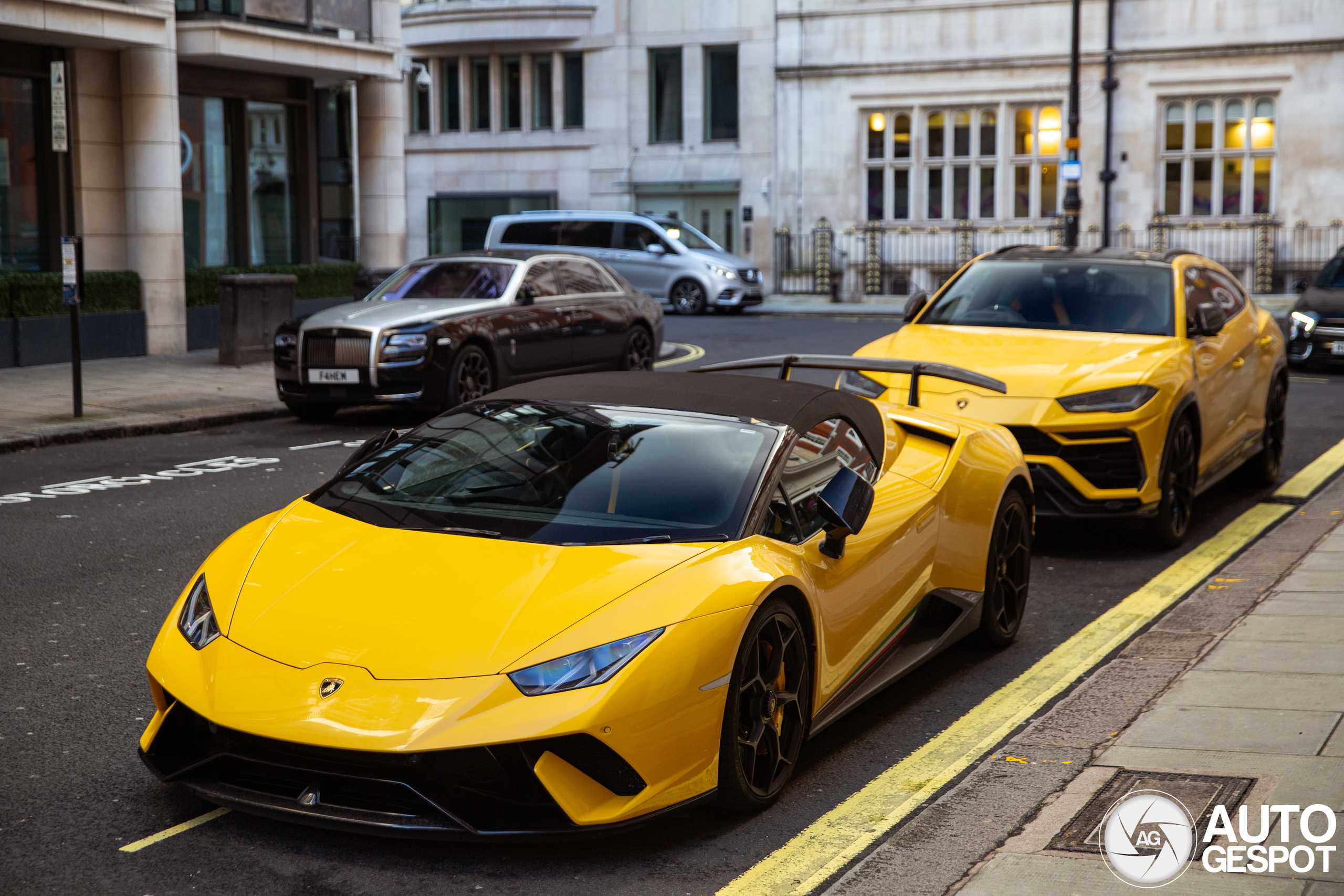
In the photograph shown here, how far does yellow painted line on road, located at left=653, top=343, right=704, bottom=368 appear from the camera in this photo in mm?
18766

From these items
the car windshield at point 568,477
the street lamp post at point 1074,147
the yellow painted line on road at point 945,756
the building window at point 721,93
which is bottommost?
the yellow painted line on road at point 945,756

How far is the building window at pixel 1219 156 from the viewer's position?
3381 cm

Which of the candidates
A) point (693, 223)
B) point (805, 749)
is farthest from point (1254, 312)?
point (693, 223)

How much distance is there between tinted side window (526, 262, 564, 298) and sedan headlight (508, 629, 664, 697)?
11.2 meters

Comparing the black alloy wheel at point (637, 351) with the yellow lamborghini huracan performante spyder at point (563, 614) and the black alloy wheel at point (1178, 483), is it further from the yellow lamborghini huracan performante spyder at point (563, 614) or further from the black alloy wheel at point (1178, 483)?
the yellow lamborghini huracan performante spyder at point (563, 614)

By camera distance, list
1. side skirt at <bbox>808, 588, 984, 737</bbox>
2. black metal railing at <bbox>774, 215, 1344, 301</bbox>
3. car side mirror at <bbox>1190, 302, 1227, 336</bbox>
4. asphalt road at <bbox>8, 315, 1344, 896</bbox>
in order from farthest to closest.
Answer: black metal railing at <bbox>774, 215, 1344, 301</bbox> → car side mirror at <bbox>1190, 302, 1227, 336</bbox> → side skirt at <bbox>808, 588, 984, 737</bbox> → asphalt road at <bbox>8, 315, 1344, 896</bbox>

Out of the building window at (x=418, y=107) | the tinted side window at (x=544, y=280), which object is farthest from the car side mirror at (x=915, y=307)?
the building window at (x=418, y=107)

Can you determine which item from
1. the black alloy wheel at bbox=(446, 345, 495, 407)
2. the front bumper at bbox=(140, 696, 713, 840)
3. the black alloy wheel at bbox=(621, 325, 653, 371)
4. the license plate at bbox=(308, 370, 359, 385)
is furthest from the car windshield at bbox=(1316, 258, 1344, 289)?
the front bumper at bbox=(140, 696, 713, 840)

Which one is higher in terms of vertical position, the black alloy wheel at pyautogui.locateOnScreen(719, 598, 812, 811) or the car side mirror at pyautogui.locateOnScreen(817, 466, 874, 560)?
the car side mirror at pyautogui.locateOnScreen(817, 466, 874, 560)

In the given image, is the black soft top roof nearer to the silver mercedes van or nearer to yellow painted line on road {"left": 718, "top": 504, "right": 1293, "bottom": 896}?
yellow painted line on road {"left": 718, "top": 504, "right": 1293, "bottom": 896}

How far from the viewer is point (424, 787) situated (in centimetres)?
377

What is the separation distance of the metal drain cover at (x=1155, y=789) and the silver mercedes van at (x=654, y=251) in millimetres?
24623

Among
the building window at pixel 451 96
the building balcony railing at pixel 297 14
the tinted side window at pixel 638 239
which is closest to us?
the building balcony railing at pixel 297 14

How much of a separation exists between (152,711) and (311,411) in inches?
363
